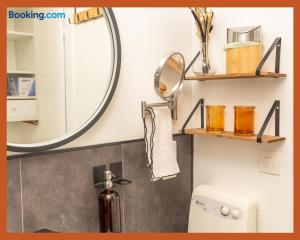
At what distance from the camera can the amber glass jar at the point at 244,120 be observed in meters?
1.21

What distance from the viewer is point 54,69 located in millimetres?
1057

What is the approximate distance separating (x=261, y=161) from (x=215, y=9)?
2.11 ft

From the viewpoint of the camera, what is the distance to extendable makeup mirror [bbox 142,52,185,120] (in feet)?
3.70

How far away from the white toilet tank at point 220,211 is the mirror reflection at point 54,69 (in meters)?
0.58

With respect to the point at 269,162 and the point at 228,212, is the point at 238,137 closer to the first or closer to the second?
the point at 269,162

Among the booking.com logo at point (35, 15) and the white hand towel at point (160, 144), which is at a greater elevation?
the booking.com logo at point (35, 15)

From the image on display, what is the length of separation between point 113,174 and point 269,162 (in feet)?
1.91

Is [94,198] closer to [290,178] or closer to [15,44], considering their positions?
[15,44]

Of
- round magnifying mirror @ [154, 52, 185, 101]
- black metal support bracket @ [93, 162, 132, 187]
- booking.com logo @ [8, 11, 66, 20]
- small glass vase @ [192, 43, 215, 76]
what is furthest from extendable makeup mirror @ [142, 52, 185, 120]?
booking.com logo @ [8, 11, 66, 20]

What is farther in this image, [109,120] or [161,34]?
[161,34]

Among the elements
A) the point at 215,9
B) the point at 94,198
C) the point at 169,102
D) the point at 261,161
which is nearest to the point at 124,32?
the point at 169,102

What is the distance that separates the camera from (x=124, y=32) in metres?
1.19

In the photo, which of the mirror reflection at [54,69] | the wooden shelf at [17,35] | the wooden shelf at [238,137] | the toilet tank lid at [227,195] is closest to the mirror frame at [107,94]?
the mirror reflection at [54,69]

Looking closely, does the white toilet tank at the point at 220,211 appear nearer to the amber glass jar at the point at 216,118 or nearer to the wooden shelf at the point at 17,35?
the amber glass jar at the point at 216,118
